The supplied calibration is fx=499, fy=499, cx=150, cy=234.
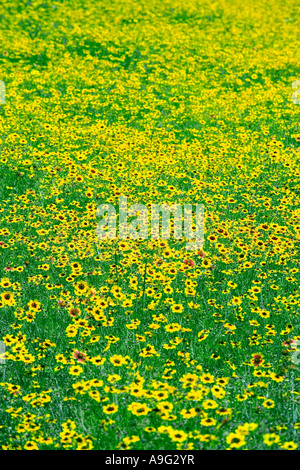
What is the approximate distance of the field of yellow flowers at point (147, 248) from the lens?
12.9 ft

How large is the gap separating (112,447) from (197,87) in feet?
34.2

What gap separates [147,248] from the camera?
20.3ft

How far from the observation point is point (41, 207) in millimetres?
7109

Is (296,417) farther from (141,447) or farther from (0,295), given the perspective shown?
(0,295)

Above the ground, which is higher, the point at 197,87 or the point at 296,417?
the point at 197,87

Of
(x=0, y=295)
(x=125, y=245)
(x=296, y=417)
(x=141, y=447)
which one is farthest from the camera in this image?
(x=125, y=245)

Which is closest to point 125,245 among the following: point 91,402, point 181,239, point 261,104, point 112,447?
point 181,239

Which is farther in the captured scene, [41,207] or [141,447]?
[41,207]

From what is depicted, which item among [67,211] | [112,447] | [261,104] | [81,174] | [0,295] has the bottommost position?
[112,447]

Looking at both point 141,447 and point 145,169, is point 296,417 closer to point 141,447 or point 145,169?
point 141,447

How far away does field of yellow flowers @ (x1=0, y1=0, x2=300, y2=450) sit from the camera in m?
3.92

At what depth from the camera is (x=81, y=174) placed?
8148 millimetres

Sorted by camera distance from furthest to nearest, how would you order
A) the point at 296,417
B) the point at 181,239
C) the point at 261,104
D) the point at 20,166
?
the point at 261,104, the point at 20,166, the point at 181,239, the point at 296,417

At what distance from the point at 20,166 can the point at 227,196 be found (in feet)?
11.6
